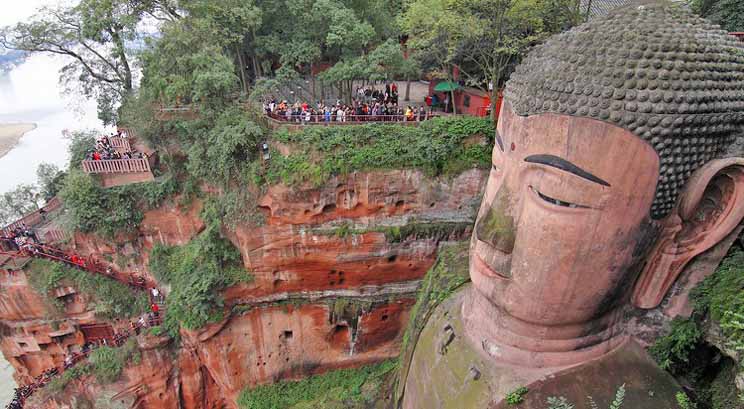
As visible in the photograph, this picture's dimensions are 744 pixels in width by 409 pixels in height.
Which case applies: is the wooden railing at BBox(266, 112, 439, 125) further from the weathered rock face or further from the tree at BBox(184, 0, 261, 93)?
the tree at BBox(184, 0, 261, 93)

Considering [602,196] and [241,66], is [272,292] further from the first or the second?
[602,196]

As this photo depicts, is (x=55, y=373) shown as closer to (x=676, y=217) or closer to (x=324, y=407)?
(x=324, y=407)

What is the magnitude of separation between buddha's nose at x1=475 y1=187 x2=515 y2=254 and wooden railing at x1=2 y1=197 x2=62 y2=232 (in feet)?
57.9

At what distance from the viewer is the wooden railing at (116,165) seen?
15.6 m

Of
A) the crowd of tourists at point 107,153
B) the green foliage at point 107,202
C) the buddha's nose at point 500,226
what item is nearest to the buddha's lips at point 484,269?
the buddha's nose at point 500,226

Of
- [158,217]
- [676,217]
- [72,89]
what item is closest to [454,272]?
[676,217]

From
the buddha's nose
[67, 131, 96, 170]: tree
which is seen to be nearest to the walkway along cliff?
[67, 131, 96, 170]: tree

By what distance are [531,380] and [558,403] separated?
1.90ft

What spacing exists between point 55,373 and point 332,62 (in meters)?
15.3

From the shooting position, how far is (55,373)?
15062 millimetres

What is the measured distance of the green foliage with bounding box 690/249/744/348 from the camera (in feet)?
14.4

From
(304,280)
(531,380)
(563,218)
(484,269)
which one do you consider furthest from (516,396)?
(304,280)

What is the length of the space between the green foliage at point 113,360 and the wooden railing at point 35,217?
5752mm

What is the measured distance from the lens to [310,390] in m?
14.8
